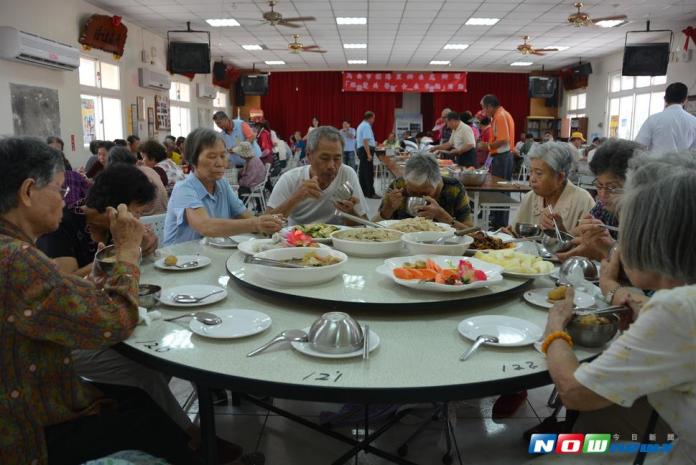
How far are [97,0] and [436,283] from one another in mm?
8290

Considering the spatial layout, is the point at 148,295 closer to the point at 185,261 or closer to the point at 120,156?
the point at 185,261

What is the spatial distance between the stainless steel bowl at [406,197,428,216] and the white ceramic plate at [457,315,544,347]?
149 cm

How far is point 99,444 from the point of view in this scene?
1311mm

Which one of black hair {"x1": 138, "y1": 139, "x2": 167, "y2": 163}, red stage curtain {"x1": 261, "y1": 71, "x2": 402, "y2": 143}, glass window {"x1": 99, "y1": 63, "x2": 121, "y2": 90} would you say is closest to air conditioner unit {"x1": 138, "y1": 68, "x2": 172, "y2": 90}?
glass window {"x1": 99, "y1": 63, "x2": 121, "y2": 90}

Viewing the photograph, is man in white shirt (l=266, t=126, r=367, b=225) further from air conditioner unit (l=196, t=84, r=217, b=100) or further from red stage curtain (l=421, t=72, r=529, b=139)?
red stage curtain (l=421, t=72, r=529, b=139)

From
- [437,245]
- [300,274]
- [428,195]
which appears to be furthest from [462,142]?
[300,274]

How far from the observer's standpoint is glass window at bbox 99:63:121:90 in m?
8.73

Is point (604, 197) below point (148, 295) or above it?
above

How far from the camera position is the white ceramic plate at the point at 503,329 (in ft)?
4.32

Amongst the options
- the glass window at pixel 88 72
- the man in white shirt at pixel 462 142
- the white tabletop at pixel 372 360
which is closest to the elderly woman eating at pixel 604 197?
the white tabletop at pixel 372 360

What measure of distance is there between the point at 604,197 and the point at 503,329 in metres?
1.19

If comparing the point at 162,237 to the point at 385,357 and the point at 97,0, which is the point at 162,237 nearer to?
the point at 385,357

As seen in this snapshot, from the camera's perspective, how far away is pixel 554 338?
1210 millimetres

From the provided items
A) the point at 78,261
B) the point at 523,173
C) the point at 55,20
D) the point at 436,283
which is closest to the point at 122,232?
the point at 78,261
